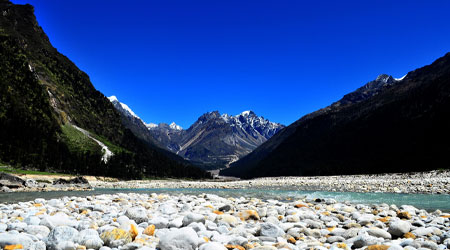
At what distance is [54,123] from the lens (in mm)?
112625

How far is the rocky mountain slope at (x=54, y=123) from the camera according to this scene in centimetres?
8319

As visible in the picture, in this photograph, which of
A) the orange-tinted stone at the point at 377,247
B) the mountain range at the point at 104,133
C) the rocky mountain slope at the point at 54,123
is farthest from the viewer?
the mountain range at the point at 104,133

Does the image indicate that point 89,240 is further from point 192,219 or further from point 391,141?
A: point 391,141

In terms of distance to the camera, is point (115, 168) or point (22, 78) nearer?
point (115, 168)

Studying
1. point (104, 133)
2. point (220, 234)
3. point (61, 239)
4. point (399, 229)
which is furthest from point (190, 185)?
point (104, 133)

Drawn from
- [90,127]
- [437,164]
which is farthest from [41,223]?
[90,127]

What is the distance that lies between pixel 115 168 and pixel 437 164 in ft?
356

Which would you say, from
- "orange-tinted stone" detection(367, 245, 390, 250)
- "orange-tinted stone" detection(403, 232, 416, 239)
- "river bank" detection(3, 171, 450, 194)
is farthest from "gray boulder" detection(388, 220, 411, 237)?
"river bank" detection(3, 171, 450, 194)

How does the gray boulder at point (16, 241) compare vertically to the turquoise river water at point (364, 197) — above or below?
above

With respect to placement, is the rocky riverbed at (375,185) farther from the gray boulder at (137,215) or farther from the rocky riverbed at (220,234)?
the gray boulder at (137,215)

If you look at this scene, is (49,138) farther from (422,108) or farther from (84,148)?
(422,108)

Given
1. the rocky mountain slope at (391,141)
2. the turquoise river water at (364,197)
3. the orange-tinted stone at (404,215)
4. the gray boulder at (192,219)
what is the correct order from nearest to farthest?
the gray boulder at (192,219), the orange-tinted stone at (404,215), the turquoise river water at (364,197), the rocky mountain slope at (391,141)

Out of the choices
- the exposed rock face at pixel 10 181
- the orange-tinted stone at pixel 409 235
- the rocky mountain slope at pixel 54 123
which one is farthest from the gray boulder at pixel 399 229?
the rocky mountain slope at pixel 54 123

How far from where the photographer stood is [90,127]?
15588cm
